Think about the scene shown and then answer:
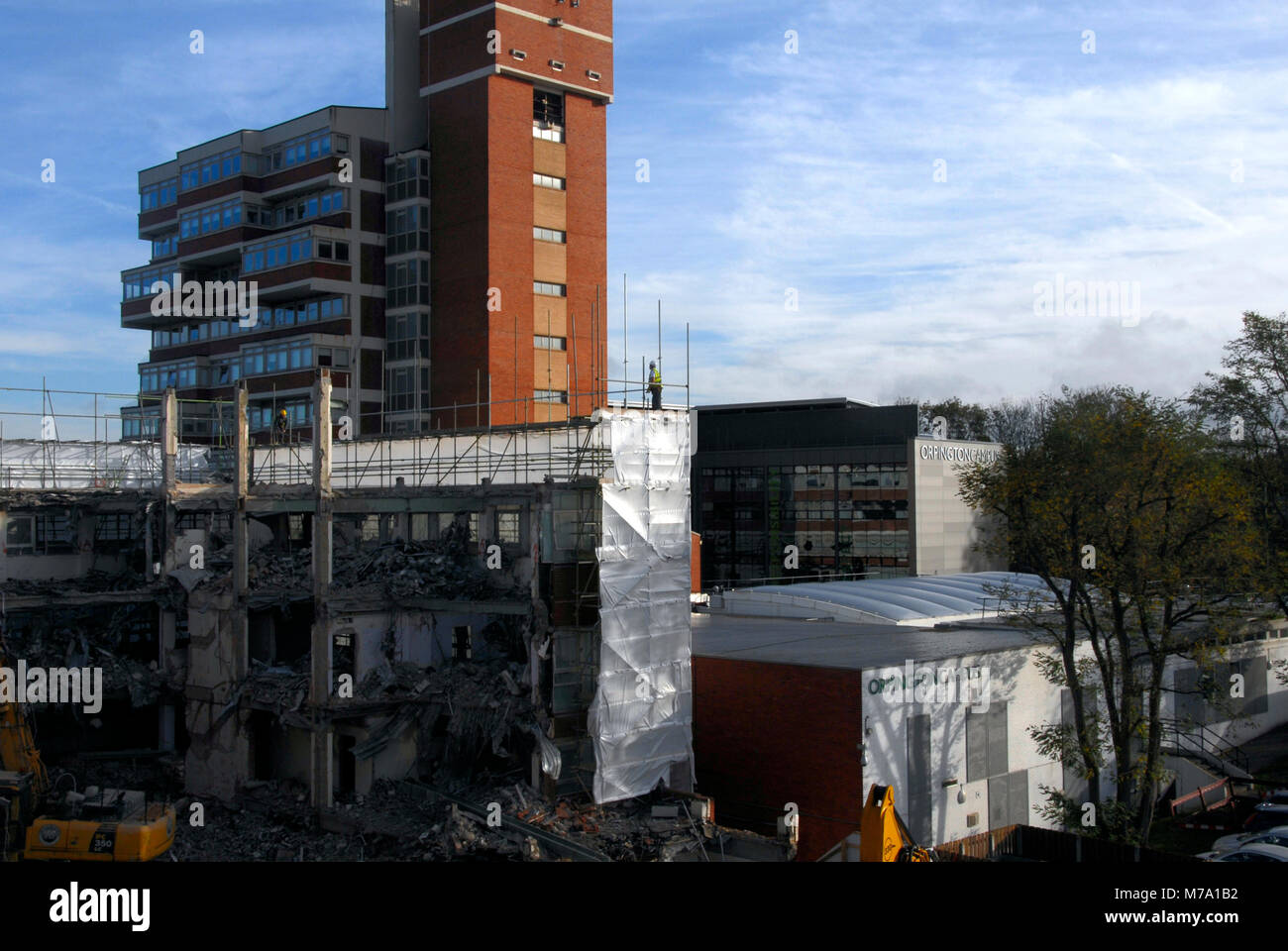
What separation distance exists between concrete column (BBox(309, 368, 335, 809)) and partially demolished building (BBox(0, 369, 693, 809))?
0.17 ft

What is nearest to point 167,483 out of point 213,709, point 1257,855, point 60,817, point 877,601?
point 213,709

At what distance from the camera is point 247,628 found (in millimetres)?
27438

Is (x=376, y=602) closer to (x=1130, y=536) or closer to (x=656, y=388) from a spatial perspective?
(x=656, y=388)

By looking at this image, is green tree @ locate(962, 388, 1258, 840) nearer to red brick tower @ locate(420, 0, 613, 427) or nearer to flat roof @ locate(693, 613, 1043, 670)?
flat roof @ locate(693, 613, 1043, 670)

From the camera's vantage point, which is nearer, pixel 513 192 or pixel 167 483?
pixel 167 483

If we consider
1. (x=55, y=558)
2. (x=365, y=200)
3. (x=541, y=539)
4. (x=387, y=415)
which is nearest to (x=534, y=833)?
(x=541, y=539)

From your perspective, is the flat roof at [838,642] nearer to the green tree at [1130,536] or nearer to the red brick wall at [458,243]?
the green tree at [1130,536]

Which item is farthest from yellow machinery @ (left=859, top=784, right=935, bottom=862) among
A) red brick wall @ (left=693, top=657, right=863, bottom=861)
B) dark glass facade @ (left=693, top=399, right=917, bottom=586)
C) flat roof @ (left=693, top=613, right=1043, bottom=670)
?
dark glass facade @ (left=693, top=399, right=917, bottom=586)

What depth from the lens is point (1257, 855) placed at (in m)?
20.9

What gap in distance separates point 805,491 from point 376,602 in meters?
40.4

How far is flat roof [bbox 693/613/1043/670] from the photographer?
77.3 ft
